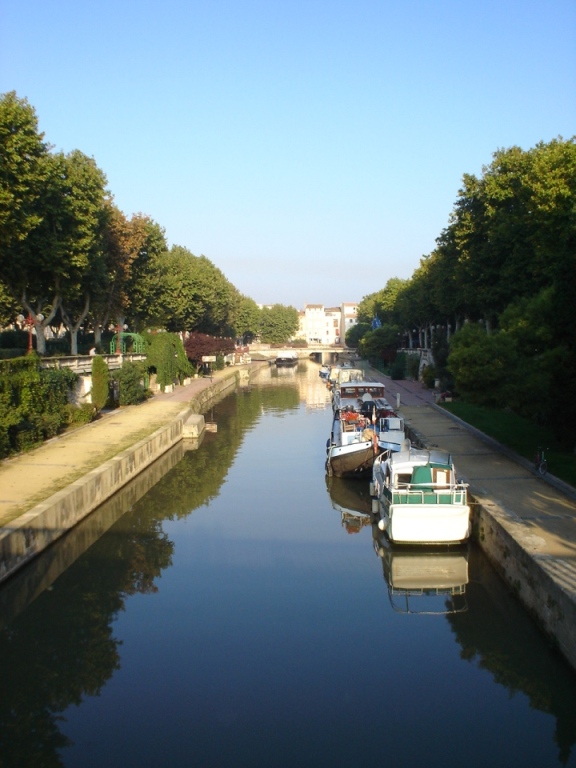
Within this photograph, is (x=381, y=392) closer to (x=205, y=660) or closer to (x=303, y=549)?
(x=303, y=549)

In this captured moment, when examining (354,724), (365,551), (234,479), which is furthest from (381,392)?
(354,724)

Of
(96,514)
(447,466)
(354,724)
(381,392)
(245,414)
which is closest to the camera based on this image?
(354,724)

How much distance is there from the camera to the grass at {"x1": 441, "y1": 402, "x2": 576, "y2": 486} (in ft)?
68.8

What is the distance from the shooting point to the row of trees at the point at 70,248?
2509cm

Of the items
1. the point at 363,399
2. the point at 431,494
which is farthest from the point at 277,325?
A: the point at 431,494

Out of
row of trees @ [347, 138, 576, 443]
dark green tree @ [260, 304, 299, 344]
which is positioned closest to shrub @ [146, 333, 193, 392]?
row of trees @ [347, 138, 576, 443]

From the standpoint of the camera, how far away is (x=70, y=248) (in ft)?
112

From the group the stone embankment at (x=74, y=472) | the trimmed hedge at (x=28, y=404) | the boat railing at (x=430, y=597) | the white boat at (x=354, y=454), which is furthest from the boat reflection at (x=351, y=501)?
the trimmed hedge at (x=28, y=404)

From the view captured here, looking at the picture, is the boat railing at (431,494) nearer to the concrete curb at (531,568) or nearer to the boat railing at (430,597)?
the concrete curb at (531,568)

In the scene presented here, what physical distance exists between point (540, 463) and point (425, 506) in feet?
16.3

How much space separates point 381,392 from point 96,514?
18.1 meters

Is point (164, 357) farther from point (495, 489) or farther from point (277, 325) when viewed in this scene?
point (277, 325)

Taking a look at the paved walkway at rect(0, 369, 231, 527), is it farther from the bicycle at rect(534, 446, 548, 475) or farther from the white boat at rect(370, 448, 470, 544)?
the bicycle at rect(534, 446, 548, 475)

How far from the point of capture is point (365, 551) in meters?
19.1
